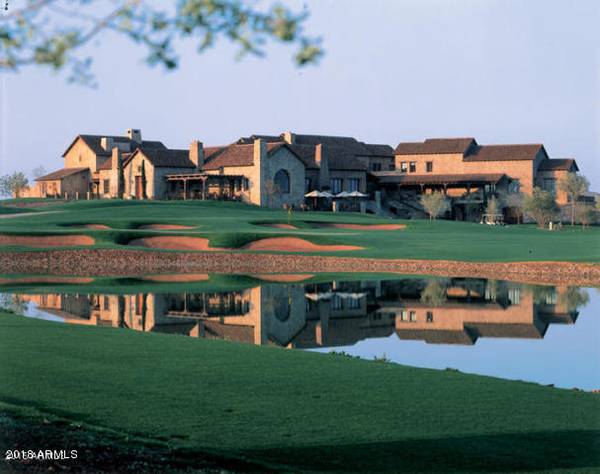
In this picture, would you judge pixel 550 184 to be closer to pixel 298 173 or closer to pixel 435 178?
pixel 435 178

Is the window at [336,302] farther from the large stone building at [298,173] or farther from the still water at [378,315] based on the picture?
the large stone building at [298,173]

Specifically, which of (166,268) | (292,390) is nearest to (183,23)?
(292,390)

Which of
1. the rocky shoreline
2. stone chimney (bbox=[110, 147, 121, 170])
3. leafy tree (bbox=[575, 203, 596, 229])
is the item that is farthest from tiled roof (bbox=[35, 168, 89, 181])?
the rocky shoreline

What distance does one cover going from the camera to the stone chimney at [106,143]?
297ft

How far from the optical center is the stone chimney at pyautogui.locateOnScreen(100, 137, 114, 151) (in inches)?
3563

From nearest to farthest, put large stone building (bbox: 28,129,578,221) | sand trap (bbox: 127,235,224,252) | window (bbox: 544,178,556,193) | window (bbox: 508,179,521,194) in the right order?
sand trap (bbox: 127,235,224,252) < large stone building (bbox: 28,129,578,221) < window (bbox: 508,179,521,194) < window (bbox: 544,178,556,193)

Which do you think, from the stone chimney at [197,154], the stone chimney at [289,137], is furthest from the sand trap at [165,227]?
the stone chimney at [289,137]

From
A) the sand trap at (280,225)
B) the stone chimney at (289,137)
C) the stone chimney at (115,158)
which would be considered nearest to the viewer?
the sand trap at (280,225)

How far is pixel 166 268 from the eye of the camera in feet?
123

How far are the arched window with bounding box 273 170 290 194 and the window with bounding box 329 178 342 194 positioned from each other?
21.5 feet

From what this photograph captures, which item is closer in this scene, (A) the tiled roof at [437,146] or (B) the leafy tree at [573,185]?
(B) the leafy tree at [573,185]

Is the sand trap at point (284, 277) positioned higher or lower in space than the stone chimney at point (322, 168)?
lower

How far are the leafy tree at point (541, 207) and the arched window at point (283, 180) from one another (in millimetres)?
19856

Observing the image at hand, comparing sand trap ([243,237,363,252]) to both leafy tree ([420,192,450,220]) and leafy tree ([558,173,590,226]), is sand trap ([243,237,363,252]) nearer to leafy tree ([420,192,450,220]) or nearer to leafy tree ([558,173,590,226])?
leafy tree ([420,192,450,220])
